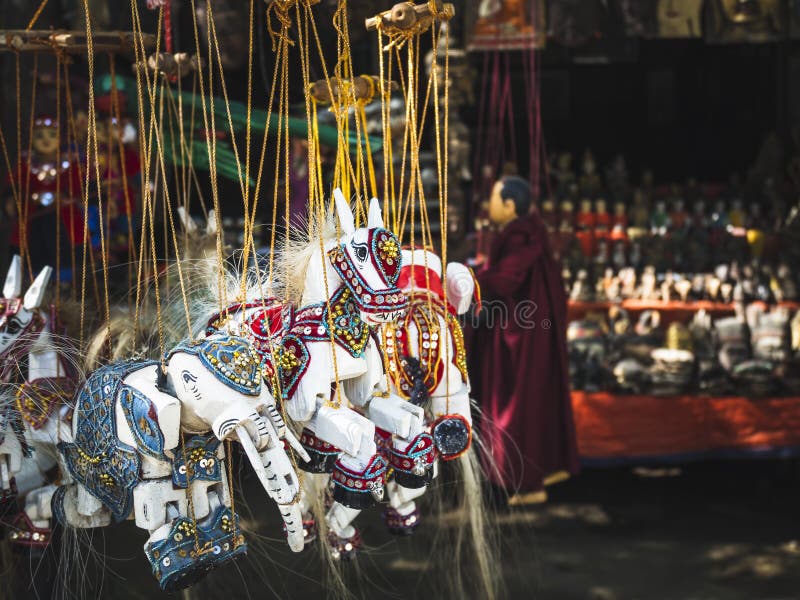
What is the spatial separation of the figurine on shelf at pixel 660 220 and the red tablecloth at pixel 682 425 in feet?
4.06

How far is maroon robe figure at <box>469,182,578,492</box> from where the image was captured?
435 cm

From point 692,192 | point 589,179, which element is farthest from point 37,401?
point 692,192

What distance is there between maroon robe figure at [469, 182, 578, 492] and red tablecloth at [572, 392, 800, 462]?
38cm

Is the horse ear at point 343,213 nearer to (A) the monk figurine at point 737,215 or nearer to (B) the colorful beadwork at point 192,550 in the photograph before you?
(B) the colorful beadwork at point 192,550

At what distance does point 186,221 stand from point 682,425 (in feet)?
8.65

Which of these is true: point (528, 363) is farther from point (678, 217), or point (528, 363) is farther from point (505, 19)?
point (678, 217)

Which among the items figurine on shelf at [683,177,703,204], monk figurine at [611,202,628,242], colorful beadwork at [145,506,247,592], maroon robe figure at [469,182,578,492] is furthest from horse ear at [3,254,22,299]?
figurine on shelf at [683,177,703,204]

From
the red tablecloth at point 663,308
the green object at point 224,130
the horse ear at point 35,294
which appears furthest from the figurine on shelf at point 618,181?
the horse ear at point 35,294

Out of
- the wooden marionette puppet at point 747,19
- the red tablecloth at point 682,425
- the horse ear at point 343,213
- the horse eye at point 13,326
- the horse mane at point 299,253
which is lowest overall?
the red tablecloth at point 682,425

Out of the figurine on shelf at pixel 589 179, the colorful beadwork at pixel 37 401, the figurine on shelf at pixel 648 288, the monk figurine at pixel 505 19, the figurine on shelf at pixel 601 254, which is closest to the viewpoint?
the colorful beadwork at pixel 37 401

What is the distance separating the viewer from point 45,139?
4008 mm

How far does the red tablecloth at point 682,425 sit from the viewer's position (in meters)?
4.86

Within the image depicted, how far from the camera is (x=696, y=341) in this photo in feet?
16.9

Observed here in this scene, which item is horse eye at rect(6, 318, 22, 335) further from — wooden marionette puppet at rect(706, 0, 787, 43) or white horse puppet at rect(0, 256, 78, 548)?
wooden marionette puppet at rect(706, 0, 787, 43)
